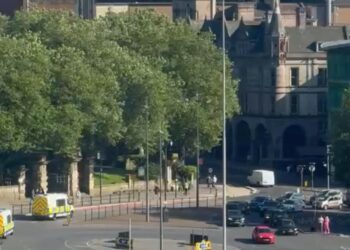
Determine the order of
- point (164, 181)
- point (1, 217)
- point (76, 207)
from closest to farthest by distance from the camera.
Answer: point (1, 217) < point (76, 207) < point (164, 181)

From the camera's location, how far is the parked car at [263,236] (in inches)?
4491

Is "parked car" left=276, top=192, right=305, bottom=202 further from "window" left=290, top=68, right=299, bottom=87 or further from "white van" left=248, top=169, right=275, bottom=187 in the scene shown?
"window" left=290, top=68, right=299, bottom=87

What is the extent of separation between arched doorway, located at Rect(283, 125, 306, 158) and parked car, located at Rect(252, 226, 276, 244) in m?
54.7

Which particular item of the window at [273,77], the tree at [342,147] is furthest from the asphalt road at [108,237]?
the window at [273,77]

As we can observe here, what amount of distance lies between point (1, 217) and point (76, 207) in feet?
61.1

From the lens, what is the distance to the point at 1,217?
11288 cm

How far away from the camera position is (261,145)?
561 ft

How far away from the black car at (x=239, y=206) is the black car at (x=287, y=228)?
6260 mm

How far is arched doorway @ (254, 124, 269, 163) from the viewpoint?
170m

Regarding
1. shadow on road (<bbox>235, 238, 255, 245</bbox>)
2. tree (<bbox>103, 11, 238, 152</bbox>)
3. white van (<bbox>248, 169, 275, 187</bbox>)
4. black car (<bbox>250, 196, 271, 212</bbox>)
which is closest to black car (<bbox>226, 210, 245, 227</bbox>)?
shadow on road (<bbox>235, 238, 255, 245</bbox>)

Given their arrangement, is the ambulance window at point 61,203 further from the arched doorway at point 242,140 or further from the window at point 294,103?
the window at point 294,103

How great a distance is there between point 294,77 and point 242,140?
663 cm

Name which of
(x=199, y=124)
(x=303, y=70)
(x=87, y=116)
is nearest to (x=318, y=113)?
(x=303, y=70)

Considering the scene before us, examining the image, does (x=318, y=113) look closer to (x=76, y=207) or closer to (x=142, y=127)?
(x=142, y=127)
